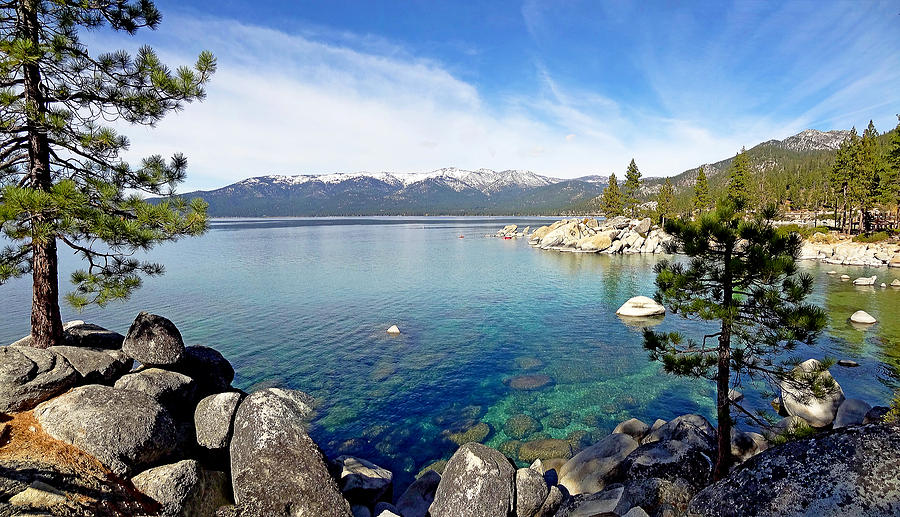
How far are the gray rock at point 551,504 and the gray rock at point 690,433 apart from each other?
15.4ft

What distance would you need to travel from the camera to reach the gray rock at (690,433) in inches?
565

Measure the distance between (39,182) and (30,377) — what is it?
5.82m

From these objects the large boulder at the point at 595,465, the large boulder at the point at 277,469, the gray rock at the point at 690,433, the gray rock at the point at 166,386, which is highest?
the gray rock at the point at 166,386

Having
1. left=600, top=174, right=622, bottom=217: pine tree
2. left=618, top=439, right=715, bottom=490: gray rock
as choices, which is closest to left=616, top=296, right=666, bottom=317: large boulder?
left=618, top=439, right=715, bottom=490: gray rock

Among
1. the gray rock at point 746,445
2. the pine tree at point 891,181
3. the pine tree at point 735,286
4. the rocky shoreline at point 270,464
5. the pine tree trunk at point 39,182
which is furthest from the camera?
the pine tree at point 891,181

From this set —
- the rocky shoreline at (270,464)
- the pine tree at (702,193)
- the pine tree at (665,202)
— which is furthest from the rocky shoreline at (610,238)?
the rocky shoreline at (270,464)

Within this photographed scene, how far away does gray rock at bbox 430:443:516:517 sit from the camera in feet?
39.9

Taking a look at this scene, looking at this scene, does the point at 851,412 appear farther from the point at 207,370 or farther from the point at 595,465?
the point at 207,370

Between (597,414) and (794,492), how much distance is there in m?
14.5

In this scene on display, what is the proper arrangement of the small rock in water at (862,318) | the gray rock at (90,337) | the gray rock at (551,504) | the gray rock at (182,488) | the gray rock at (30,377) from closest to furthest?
1. the gray rock at (182,488)
2. the gray rock at (30,377)
3. the gray rock at (551,504)
4. the gray rock at (90,337)
5. the small rock in water at (862,318)

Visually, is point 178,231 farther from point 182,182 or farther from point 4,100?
point 4,100

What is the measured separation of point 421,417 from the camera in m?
20.6

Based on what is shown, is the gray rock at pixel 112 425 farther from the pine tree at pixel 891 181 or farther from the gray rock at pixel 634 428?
the pine tree at pixel 891 181

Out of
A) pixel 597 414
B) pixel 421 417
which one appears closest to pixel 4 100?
pixel 421 417
